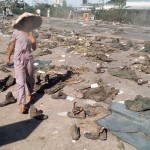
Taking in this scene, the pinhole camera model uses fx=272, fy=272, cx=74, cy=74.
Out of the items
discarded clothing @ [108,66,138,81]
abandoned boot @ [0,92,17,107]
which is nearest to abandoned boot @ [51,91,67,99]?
abandoned boot @ [0,92,17,107]

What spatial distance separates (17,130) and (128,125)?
1.84 m

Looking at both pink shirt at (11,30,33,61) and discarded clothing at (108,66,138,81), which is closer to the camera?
pink shirt at (11,30,33,61)

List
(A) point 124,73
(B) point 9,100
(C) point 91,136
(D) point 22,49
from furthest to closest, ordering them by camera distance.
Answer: (A) point 124,73, (B) point 9,100, (D) point 22,49, (C) point 91,136

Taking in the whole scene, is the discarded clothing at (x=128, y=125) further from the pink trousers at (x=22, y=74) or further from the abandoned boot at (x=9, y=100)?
the abandoned boot at (x=9, y=100)

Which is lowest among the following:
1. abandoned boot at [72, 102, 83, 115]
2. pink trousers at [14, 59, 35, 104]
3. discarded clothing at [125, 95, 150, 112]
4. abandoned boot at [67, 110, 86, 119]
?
abandoned boot at [67, 110, 86, 119]

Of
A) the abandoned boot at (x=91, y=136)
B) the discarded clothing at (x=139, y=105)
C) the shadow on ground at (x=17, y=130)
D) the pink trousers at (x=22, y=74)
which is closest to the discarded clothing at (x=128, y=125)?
the discarded clothing at (x=139, y=105)

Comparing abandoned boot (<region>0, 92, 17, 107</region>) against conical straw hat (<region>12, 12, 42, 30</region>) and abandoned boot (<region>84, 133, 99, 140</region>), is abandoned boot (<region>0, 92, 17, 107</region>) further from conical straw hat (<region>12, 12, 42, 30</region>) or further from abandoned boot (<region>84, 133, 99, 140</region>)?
abandoned boot (<region>84, 133, 99, 140</region>)

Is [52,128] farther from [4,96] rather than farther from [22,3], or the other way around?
[22,3]

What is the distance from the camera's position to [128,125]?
4.55 meters

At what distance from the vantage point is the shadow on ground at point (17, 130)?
4176 mm

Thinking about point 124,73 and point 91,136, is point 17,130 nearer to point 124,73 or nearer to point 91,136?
point 91,136

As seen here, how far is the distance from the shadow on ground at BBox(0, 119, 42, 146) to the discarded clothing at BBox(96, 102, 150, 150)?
112 centimetres

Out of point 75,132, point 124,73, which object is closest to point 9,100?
point 75,132

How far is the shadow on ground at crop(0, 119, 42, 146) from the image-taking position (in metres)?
4.18
